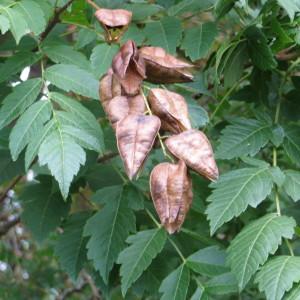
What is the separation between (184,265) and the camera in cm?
174

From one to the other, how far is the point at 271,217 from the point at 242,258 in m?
0.14

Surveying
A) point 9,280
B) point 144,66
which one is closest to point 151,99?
point 144,66

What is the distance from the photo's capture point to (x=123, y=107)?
1358mm

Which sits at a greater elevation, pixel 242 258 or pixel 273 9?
pixel 273 9

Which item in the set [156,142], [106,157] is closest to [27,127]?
[156,142]

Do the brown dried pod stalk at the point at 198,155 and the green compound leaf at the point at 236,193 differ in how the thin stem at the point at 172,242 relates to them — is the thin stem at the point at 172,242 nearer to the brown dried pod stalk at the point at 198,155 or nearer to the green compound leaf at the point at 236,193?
the green compound leaf at the point at 236,193

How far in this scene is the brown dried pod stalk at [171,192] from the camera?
1283mm

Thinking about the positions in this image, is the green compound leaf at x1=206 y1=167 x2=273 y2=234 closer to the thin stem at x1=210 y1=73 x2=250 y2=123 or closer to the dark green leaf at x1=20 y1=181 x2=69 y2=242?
the thin stem at x1=210 y1=73 x2=250 y2=123

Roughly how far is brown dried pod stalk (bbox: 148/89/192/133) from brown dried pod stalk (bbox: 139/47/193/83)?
8 cm

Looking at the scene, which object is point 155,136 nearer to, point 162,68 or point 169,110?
point 169,110

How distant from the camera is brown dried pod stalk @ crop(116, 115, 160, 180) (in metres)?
1.27

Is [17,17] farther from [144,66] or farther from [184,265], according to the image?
[184,265]

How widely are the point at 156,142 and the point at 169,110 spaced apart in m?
0.15

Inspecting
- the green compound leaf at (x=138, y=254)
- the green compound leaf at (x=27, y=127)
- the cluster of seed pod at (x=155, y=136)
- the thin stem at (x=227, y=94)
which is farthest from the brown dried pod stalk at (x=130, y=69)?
the thin stem at (x=227, y=94)
